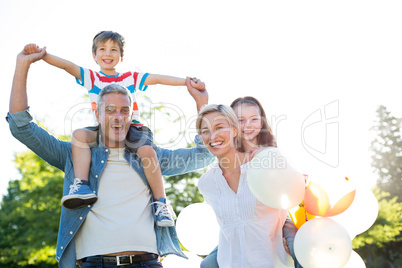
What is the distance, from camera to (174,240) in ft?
9.30

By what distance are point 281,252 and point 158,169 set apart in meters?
1.03

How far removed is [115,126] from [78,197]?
21.7 inches

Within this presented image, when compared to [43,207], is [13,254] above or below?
below

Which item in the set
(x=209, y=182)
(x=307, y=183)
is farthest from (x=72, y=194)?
(x=307, y=183)

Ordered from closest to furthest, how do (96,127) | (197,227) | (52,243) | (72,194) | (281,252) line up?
(72,194), (281,252), (96,127), (197,227), (52,243)

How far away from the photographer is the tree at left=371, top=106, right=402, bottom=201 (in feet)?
96.0

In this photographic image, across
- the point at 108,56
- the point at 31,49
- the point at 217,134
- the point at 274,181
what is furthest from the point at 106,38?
the point at 274,181

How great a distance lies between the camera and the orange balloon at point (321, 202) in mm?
2680

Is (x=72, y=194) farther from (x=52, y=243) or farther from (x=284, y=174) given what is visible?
(x=52, y=243)

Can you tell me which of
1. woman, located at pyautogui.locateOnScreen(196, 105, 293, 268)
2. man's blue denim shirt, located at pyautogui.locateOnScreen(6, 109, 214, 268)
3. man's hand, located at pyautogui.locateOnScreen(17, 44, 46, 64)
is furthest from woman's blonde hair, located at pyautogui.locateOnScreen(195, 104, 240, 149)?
man's hand, located at pyautogui.locateOnScreen(17, 44, 46, 64)

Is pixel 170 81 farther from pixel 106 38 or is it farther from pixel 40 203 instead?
pixel 40 203

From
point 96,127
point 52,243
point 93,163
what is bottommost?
point 52,243

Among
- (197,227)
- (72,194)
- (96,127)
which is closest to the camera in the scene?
(72,194)

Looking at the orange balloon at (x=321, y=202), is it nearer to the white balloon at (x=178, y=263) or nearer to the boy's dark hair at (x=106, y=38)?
the white balloon at (x=178, y=263)
